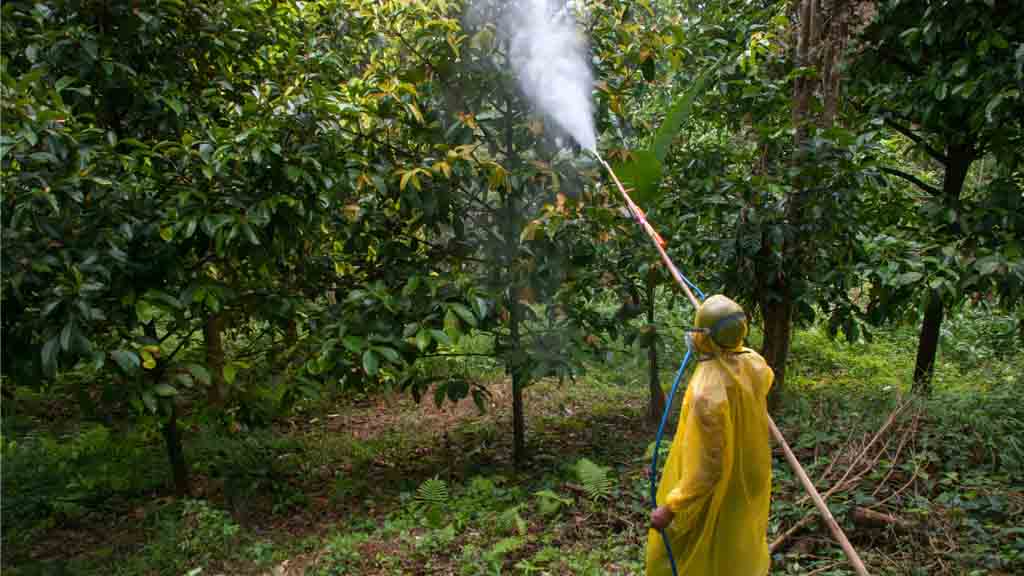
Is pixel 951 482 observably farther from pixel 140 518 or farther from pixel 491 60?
pixel 140 518

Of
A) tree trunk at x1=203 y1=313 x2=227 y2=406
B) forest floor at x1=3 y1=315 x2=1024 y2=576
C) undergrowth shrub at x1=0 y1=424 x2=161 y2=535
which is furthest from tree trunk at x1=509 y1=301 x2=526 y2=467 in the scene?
undergrowth shrub at x1=0 y1=424 x2=161 y2=535

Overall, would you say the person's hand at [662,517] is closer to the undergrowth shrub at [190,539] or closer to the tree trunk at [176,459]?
the undergrowth shrub at [190,539]

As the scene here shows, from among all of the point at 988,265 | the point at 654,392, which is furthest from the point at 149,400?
the point at 988,265

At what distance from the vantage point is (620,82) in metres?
4.77

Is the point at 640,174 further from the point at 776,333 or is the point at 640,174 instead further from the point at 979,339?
the point at 979,339

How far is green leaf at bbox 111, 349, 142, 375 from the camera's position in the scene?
3.34m

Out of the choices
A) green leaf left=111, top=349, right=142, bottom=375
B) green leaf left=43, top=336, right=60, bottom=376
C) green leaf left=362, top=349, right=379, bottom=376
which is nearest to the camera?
green leaf left=43, top=336, right=60, bottom=376

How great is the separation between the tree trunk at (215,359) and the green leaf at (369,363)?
122cm

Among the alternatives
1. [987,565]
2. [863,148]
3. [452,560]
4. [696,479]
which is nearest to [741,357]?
[696,479]

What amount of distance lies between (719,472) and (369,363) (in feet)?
6.84

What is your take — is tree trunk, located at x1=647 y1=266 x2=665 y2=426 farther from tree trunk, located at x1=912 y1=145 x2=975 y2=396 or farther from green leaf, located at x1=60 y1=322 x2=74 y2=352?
green leaf, located at x1=60 y1=322 x2=74 y2=352

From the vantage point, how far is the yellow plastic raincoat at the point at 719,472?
7.81 feet

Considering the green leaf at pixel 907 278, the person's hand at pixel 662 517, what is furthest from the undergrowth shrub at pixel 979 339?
the person's hand at pixel 662 517

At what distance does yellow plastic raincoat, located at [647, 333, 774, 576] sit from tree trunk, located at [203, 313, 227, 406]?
3.13 m
